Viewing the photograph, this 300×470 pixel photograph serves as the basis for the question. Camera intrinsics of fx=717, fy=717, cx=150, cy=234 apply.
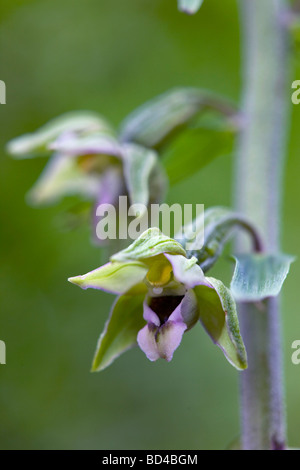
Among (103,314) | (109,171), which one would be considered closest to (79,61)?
(103,314)

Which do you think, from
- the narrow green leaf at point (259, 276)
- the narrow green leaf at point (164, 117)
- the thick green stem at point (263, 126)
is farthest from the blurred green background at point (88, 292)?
the narrow green leaf at point (259, 276)

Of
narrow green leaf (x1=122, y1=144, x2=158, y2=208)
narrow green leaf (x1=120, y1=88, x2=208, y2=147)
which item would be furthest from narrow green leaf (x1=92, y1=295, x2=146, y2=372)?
narrow green leaf (x1=120, y1=88, x2=208, y2=147)

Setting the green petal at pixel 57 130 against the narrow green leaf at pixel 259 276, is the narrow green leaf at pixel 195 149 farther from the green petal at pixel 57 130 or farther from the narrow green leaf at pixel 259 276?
the narrow green leaf at pixel 259 276

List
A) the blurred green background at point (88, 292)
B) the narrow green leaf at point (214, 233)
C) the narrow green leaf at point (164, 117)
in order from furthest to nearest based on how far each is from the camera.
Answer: the blurred green background at point (88, 292) < the narrow green leaf at point (164, 117) < the narrow green leaf at point (214, 233)

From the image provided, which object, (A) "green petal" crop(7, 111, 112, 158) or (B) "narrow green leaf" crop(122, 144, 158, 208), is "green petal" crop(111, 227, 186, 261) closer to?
(B) "narrow green leaf" crop(122, 144, 158, 208)

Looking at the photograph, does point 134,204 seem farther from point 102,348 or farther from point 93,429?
point 93,429

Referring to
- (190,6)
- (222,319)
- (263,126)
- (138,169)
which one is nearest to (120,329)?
(222,319)

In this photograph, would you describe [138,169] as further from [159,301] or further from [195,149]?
[159,301]
